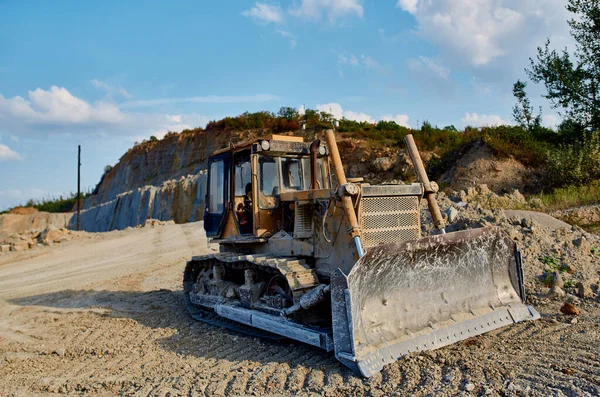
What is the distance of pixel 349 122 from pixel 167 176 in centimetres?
1425

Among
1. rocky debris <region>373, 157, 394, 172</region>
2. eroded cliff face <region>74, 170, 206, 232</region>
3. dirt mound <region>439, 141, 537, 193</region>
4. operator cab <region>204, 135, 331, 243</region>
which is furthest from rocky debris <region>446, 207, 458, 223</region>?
eroded cliff face <region>74, 170, 206, 232</region>

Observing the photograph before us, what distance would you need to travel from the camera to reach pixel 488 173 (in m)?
19.2

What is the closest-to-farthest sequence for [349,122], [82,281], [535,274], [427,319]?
[427,319] < [535,274] < [82,281] < [349,122]

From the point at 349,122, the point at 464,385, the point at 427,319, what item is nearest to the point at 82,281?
the point at 427,319

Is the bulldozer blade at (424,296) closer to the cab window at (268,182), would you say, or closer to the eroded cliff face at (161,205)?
the cab window at (268,182)

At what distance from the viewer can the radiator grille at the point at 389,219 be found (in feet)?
20.3

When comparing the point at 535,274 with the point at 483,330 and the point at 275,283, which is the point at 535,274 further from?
the point at 275,283

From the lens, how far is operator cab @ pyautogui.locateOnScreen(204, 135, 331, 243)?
7.45 m

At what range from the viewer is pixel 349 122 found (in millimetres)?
33469

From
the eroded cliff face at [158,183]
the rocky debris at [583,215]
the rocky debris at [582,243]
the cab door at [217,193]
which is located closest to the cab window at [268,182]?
the cab door at [217,193]

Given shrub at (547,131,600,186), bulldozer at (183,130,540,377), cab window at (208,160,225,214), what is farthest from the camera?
shrub at (547,131,600,186)

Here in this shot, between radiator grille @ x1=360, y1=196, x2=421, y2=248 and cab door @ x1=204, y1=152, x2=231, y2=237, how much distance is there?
8.97 feet

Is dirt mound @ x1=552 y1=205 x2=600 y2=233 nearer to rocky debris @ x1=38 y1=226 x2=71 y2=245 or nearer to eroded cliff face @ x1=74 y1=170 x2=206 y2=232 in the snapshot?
rocky debris @ x1=38 y1=226 x2=71 y2=245

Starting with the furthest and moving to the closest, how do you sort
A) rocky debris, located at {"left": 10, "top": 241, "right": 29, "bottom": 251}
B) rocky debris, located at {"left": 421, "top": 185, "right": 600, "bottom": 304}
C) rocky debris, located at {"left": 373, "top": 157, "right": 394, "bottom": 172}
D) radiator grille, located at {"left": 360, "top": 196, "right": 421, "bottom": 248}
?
rocky debris, located at {"left": 373, "top": 157, "right": 394, "bottom": 172}, rocky debris, located at {"left": 10, "top": 241, "right": 29, "bottom": 251}, rocky debris, located at {"left": 421, "top": 185, "right": 600, "bottom": 304}, radiator grille, located at {"left": 360, "top": 196, "right": 421, "bottom": 248}
